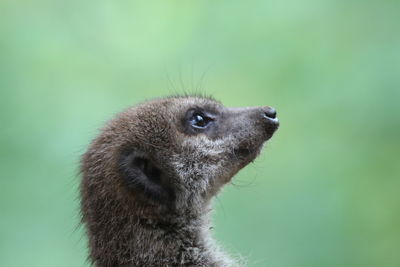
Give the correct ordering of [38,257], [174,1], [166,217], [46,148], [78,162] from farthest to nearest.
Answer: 1. [174,1]
2. [46,148]
3. [38,257]
4. [78,162]
5. [166,217]

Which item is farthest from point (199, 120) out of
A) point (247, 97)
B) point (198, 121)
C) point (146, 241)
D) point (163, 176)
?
point (247, 97)

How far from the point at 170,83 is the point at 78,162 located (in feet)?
4.84

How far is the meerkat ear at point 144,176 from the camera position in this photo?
11.1 feet

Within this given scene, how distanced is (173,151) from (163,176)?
14cm

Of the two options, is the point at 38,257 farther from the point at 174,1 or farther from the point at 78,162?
the point at 174,1

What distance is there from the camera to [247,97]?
17.8 feet

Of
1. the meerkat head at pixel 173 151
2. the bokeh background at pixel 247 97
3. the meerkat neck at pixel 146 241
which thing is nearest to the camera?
the meerkat neck at pixel 146 241

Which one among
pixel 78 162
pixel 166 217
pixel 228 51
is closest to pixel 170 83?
pixel 228 51

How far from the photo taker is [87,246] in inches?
137

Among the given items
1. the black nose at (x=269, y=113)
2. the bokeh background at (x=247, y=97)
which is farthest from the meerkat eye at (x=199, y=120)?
the bokeh background at (x=247, y=97)

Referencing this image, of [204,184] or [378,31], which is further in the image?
[378,31]

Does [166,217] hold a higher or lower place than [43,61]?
lower

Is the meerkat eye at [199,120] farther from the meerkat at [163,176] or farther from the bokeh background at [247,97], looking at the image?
the bokeh background at [247,97]

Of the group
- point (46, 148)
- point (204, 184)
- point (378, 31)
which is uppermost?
point (378, 31)
